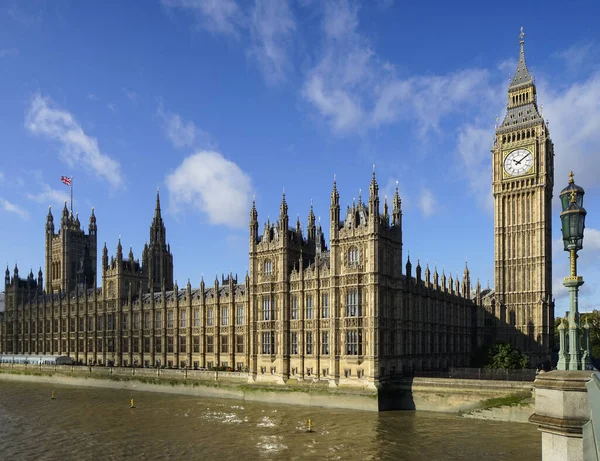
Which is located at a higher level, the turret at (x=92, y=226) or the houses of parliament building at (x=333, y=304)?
the turret at (x=92, y=226)

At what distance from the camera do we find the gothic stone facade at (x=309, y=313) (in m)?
74.0

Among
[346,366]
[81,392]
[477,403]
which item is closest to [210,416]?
[346,366]

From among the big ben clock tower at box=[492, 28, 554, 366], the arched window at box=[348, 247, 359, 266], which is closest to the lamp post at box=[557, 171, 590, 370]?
the arched window at box=[348, 247, 359, 266]

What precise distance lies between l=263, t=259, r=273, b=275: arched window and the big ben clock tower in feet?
179

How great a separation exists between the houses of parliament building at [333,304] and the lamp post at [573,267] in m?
56.0

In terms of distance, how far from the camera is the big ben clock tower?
4414 inches

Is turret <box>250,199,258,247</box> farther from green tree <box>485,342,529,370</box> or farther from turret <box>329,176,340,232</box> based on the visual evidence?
green tree <box>485,342,529,370</box>

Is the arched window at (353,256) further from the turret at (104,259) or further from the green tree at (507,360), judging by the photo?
the turret at (104,259)

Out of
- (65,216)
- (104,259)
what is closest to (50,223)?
(65,216)

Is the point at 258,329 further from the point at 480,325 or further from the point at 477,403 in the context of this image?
the point at 480,325

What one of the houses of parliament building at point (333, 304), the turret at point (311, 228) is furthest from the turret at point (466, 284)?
the turret at point (311, 228)

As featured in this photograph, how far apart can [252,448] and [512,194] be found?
86.6 metres

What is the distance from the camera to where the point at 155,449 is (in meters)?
51.2

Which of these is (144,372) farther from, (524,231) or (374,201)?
(524,231)
